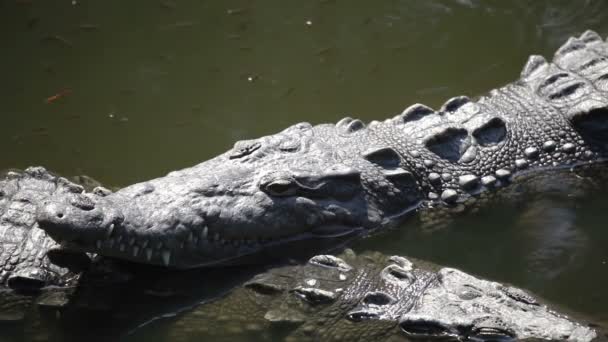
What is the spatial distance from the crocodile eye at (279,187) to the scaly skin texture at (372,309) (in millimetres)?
478

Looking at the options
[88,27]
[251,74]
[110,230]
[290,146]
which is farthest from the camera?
[88,27]

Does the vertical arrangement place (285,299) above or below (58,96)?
below

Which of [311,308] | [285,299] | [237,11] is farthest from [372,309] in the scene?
[237,11]

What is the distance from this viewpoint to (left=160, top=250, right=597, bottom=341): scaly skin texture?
438 cm

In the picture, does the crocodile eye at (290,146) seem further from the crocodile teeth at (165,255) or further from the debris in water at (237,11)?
the debris in water at (237,11)

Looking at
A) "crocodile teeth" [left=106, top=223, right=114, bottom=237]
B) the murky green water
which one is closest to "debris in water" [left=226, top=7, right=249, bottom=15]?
the murky green water

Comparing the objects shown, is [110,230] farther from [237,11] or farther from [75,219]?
[237,11]

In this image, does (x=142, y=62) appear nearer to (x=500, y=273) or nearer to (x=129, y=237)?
(x=129, y=237)

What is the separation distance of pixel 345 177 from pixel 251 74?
104 inches

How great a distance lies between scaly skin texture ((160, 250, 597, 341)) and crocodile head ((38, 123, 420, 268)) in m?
0.31

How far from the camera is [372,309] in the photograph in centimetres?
462

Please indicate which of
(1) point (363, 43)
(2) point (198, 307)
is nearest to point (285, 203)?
(2) point (198, 307)

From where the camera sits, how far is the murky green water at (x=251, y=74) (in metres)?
5.68

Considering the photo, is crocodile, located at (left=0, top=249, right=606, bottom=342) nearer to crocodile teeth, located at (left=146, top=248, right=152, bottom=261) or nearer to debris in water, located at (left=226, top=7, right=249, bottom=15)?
crocodile teeth, located at (left=146, top=248, right=152, bottom=261)
